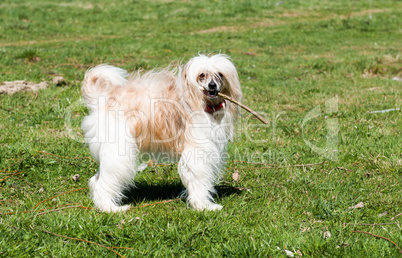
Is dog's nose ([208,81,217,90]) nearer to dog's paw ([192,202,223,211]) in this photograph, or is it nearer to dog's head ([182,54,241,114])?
dog's head ([182,54,241,114])

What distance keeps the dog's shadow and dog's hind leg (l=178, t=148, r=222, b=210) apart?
0.29 metres

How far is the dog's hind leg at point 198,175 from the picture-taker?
13.5ft

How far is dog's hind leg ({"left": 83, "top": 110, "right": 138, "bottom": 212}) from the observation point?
3.94m

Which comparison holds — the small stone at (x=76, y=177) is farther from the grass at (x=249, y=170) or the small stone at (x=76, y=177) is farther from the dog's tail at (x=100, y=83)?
the dog's tail at (x=100, y=83)

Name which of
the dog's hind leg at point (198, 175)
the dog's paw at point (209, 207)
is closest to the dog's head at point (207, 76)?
the dog's hind leg at point (198, 175)

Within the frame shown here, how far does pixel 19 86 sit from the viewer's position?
26.6 feet

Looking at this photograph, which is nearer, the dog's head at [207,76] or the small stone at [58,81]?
the dog's head at [207,76]

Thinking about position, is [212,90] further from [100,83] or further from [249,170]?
[249,170]

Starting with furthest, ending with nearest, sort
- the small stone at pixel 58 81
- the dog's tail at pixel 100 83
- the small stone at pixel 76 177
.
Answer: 1. the small stone at pixel 58 81
2. the small stone at pixel 76 177
3. the dog's tail at pixel 100 83

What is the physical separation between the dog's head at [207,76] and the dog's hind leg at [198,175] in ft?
1.80

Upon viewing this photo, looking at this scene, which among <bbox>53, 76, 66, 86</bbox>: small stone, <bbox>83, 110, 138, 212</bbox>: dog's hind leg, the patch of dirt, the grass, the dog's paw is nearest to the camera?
the grass

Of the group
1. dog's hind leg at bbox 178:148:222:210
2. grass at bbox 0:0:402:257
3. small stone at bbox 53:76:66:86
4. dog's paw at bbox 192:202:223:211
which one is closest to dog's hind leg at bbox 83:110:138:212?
grass at bbox 0:0:402:257

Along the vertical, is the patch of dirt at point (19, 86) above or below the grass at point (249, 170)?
above

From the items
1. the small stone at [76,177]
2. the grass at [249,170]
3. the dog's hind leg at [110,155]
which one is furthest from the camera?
the small stone at [76,177]
